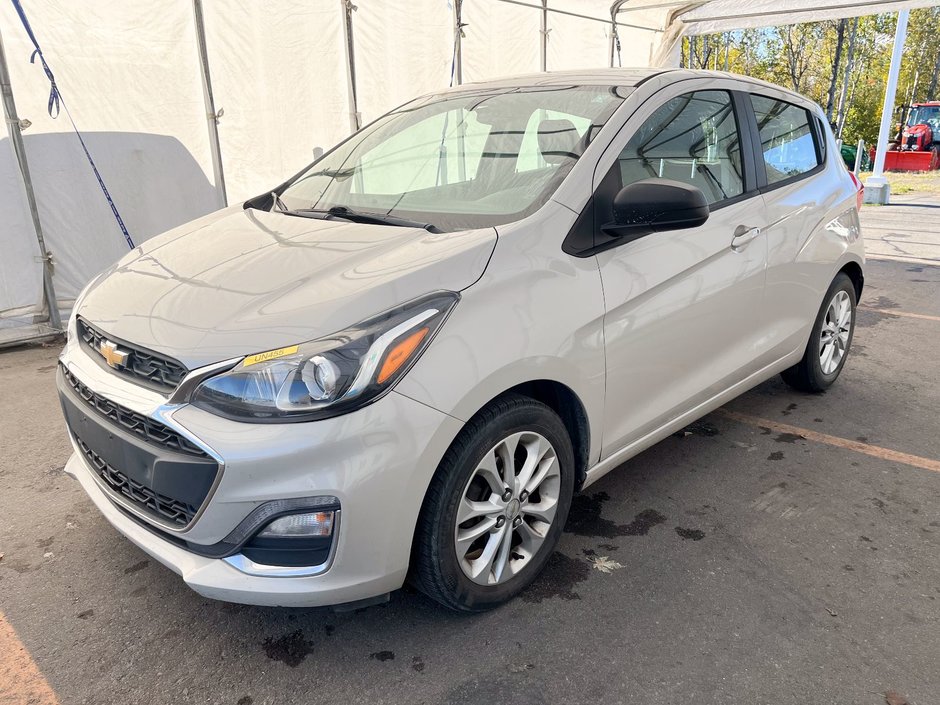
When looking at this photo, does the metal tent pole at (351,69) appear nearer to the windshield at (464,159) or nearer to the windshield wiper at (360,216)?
the windshield at (464,159)

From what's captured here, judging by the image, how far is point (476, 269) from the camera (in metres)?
2.07

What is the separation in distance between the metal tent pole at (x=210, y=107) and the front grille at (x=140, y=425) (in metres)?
4.72

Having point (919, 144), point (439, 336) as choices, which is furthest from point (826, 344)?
point (919, 144)

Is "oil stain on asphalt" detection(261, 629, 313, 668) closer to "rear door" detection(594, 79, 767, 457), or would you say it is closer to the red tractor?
"rear door" detection(594, 79, 767, 457)

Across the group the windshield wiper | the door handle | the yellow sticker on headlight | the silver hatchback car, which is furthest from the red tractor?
the yellow sticker on headlight

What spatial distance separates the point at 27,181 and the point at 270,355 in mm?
4719

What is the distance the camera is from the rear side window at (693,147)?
8.78 feet

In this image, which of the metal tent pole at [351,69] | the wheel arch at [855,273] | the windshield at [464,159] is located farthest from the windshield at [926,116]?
the windshield at [464,159]

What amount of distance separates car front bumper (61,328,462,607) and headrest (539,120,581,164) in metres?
1.14

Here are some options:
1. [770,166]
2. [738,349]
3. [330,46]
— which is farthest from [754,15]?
[738,349]

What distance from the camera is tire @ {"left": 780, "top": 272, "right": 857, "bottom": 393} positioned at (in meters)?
3.85

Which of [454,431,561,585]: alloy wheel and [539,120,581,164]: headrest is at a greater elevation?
[539,120,581,164]: headrest

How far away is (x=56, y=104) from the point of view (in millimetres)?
5582

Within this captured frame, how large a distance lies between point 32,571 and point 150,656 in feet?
2.50
